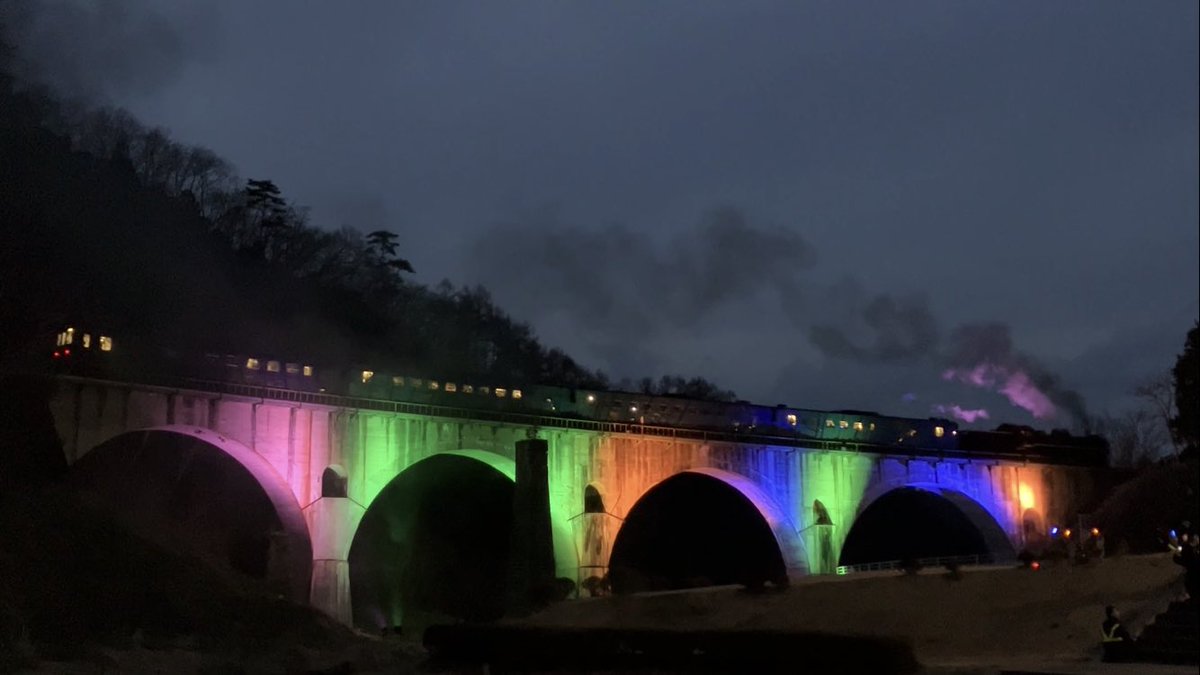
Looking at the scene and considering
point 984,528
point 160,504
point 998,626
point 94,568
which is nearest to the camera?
point 998,626

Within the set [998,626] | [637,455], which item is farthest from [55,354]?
[998,626]

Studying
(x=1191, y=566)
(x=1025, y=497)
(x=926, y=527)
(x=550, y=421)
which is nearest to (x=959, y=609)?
(x=1191, y=566)

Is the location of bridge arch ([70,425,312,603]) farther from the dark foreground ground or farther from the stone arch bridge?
the dark foreground ground

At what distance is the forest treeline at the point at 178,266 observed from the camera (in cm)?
4750

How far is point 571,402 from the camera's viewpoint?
62906 mm

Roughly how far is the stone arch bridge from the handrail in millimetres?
86

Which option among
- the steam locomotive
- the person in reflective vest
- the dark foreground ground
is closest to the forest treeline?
the steam locomotive

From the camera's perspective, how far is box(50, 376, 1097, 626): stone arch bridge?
44.2 m

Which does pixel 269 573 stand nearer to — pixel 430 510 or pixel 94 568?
pixel 94 568

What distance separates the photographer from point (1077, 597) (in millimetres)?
26031

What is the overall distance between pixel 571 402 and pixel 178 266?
2491 cm

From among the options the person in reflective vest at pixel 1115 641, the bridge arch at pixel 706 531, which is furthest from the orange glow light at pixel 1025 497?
the person in reflective vest at pixel 1115 641

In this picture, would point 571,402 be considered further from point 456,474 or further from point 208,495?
point 208,495

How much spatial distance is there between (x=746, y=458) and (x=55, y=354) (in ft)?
123
